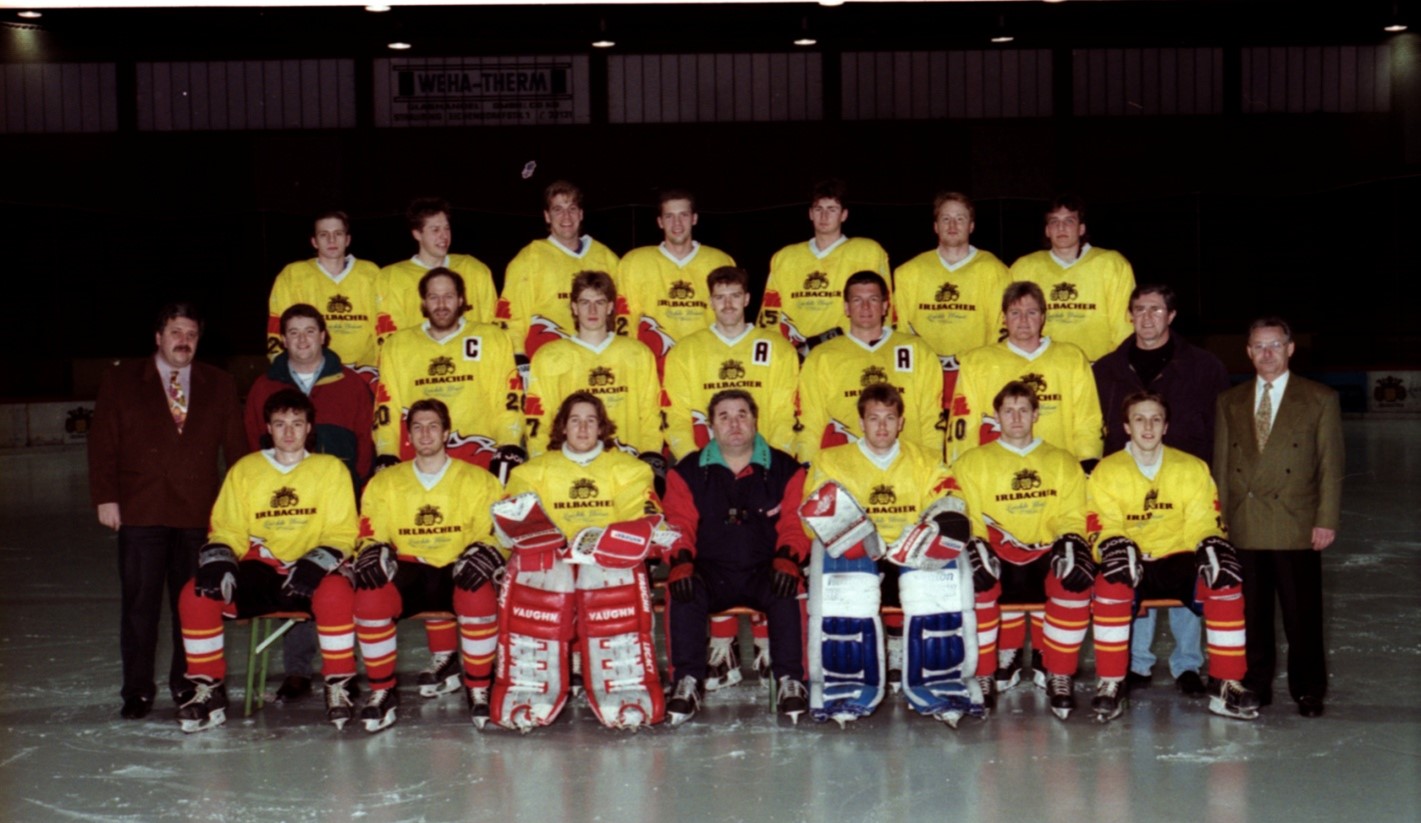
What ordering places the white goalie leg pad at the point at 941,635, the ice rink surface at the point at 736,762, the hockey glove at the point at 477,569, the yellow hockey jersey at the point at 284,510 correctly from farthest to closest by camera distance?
the yellow hockey jersey at the point at 284,510
the hockey glove at the point at 477,569
the white goalie leg pad at the point at 941,635
the ice rink surface at the point at 736,762

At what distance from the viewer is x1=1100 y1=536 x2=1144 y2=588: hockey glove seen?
464cm

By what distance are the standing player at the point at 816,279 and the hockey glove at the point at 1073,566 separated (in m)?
1.77

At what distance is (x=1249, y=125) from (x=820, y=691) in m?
14.1

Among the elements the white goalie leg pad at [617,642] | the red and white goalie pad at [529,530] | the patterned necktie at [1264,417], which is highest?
the patterned necktie at [1264,417]

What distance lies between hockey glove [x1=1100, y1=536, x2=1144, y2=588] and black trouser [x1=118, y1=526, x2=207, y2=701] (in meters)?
3.09

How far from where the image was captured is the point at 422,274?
629 cm

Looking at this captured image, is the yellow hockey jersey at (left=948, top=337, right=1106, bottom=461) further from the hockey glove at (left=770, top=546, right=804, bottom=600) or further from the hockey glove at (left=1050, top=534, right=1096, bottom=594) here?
the hockey glove at (left=770, top=546, right=804, bottom=600)

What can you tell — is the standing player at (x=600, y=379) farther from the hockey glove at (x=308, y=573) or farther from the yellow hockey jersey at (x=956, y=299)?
the yellow hockey jersey at (x=956, y=299)

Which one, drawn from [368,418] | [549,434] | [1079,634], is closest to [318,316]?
[368,418]

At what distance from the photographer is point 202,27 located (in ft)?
49.7

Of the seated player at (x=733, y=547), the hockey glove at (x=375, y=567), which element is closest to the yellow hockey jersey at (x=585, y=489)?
the seated player at (x=733, y=547)

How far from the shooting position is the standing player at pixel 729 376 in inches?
221

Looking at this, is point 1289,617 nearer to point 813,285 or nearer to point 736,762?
point 736,762

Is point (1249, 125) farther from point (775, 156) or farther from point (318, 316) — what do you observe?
point (318, 316)
